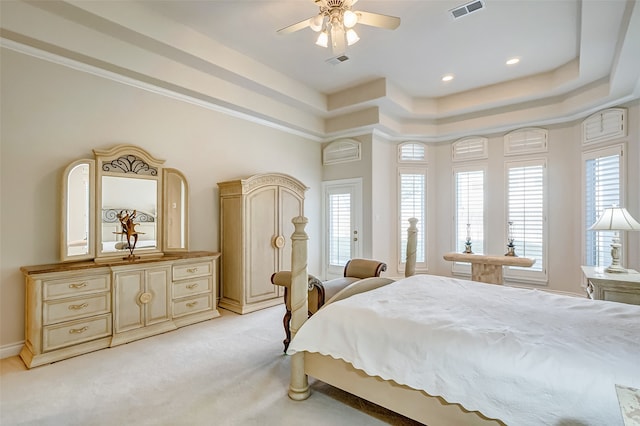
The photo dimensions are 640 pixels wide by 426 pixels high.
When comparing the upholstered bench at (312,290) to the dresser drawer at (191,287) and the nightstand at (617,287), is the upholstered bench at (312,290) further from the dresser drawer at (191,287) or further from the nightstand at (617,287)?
the nightstand at (617,287)

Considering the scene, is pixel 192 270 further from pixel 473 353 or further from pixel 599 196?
pixel 599 196

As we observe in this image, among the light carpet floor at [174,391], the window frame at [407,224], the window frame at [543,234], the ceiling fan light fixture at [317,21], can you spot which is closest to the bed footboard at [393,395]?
the light carpet floor at [174,391]

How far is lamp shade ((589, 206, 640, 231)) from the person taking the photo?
10.3 feet

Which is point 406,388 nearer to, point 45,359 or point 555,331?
point 555,331

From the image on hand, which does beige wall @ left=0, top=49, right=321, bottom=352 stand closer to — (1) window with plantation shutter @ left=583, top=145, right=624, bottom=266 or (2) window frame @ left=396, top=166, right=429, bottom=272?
(2) window frame @ left=396, top=166, right=429, bottom=272

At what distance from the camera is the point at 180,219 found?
4.12 metres

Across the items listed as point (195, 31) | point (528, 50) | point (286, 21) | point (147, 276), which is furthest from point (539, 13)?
point (147, 276)

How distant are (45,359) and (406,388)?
3160mm

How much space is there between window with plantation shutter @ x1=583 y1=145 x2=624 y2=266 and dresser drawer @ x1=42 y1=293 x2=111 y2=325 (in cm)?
625

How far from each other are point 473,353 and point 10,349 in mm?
4048

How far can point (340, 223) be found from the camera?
6.10m

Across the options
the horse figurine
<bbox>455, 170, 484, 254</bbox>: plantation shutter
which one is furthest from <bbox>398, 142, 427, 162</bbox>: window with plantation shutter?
the horse figurine

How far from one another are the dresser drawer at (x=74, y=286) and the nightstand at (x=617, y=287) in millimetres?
4998

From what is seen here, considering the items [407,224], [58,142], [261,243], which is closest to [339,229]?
[407,224]
